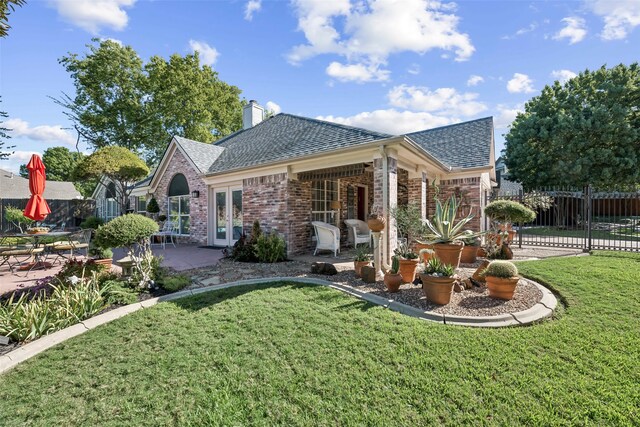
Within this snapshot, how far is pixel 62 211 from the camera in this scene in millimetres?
21406

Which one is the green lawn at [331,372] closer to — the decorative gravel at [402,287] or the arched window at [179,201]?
the decorative gravel at [402,287]

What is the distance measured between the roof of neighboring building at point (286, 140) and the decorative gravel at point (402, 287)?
336cm

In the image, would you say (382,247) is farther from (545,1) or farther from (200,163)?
(200,163)

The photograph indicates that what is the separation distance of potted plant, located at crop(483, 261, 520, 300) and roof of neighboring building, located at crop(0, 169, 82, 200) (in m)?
31.5

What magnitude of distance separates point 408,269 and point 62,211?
26.6 meters

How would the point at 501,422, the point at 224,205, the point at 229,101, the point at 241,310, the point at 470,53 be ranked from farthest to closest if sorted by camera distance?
the point at 229,101 → the point at 224,205 → the point at 470,53 → the point at 241,310 → the point at 501,422

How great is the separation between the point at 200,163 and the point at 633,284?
13938 mm

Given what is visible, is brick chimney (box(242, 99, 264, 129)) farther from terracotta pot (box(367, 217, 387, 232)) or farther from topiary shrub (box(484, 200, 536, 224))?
topiary shrub (box(484, 200, 536, 224))

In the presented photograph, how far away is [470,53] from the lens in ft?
29.7

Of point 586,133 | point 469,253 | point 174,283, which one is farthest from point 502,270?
point 586,133

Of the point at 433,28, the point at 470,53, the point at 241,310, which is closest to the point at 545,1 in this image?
the point at 470,53

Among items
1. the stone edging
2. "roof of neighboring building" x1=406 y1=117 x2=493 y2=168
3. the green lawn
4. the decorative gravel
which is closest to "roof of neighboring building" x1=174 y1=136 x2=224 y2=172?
the decorative gravel

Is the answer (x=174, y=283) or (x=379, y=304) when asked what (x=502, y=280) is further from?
(x=174, y=283)

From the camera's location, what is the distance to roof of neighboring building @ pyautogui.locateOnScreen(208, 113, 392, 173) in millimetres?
8062
